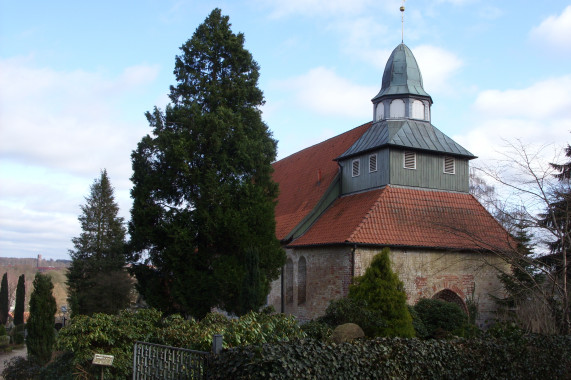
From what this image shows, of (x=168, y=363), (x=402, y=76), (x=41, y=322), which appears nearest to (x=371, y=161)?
(x=402, y=76)

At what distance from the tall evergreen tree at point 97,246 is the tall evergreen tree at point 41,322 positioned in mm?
8747

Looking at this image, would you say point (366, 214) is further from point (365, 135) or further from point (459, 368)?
point (459, 368)

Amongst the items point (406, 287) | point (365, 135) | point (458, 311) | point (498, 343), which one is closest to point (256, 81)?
point (365, 135)

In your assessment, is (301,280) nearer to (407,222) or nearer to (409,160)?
(407,222)

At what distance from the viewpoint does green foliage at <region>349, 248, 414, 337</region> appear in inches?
591

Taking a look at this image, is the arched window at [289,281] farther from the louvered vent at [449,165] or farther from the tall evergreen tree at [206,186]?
the louvered vent at [449,165]

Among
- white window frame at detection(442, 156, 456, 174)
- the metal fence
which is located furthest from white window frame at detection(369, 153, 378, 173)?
the metal fence

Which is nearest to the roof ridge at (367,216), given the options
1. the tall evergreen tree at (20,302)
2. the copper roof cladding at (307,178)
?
the copper roof cladding at (307,178)

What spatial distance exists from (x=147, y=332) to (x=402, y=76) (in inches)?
620

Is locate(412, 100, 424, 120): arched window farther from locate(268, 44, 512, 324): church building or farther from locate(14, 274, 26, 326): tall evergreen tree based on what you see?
locate(14, 274, 26, 326): tall evergreen tree

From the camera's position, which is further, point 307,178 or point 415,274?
point 307,178

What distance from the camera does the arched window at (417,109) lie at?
74.2 feet

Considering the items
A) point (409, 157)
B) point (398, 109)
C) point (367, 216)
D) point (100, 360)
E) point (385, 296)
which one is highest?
point (398, 109)

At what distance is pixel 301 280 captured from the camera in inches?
836
